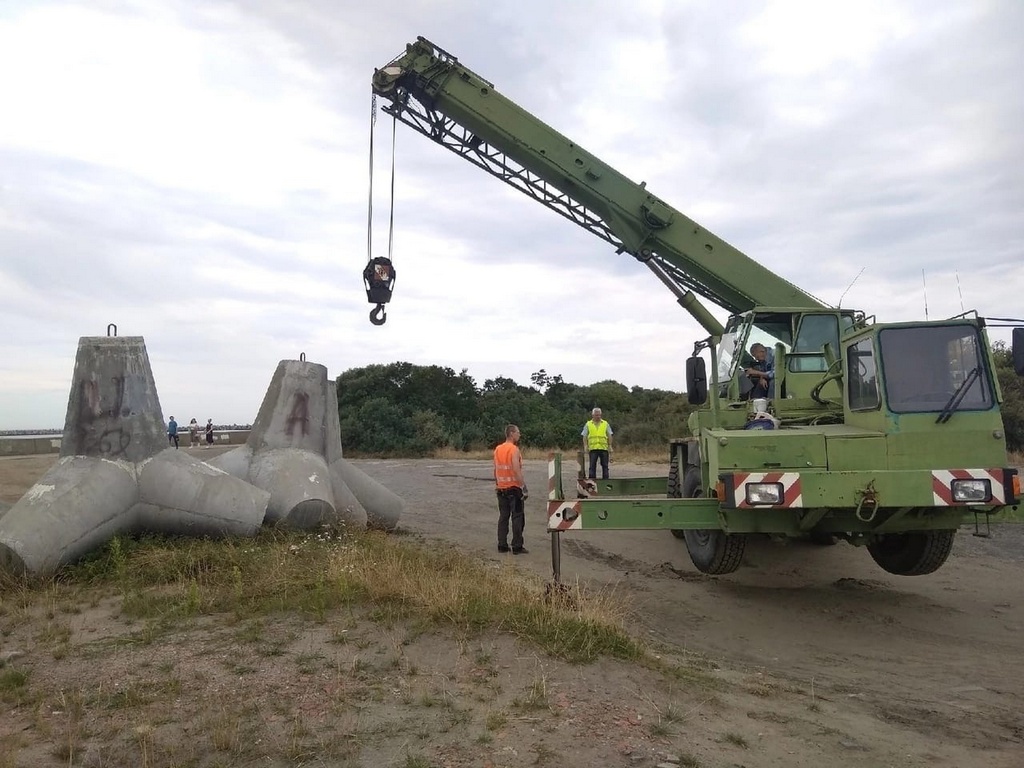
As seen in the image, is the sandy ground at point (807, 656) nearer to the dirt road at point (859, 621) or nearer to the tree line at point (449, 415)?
the dirt road at point (859, 621)

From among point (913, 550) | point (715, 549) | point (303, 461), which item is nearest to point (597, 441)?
point (303, 461)

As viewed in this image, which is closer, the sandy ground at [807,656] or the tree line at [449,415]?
the sandy ground at [807,656]

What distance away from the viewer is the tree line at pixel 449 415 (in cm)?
3312

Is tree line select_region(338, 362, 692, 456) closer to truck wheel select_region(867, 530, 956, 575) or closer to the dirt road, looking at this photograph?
the dirt road

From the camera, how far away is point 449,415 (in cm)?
3669

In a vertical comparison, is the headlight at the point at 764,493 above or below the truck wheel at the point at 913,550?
above

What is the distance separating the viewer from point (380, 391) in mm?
36812

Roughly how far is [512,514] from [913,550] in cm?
434

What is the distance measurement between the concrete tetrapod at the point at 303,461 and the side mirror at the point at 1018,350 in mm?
6399

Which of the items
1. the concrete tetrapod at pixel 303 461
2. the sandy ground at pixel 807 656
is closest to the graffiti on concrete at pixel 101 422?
the concrete tetrapod at pixel 303 461

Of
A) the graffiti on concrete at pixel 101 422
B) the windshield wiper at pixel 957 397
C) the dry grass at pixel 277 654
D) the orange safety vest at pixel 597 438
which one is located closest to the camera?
the dry grass at pixel 277 654

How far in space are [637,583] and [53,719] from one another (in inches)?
210

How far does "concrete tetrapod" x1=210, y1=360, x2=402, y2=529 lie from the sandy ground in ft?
4.24

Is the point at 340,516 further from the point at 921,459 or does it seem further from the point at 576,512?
the point at 921,459
